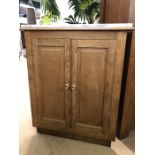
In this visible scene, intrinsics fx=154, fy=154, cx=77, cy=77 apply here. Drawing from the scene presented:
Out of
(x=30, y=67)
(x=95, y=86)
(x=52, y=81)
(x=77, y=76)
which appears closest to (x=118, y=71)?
(x=95, y=86)

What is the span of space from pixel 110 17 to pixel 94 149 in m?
1.47

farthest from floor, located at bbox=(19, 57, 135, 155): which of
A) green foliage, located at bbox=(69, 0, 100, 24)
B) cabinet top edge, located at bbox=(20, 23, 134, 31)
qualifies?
green foliage, located at bbox=(69, 0, 100, 24)

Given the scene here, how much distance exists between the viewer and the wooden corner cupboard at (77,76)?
115 centimetres

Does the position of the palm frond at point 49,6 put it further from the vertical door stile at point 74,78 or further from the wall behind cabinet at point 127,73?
the vertical door stile at point 74,78

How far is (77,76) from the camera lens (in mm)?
1280

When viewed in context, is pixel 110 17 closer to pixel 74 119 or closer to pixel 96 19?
pixel 96 19

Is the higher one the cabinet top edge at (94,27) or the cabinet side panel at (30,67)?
the cabinet top edge at (94,27)

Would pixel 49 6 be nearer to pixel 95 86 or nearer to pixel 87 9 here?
pixel 87 9

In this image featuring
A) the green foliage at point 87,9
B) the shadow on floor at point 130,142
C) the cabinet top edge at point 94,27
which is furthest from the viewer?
the green foliage at point 87,9

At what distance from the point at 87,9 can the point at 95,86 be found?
143cm

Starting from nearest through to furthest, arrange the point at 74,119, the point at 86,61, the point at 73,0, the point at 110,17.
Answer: the point at 86,61, the point at 74,119, the point at 110,17, the point at 73,0

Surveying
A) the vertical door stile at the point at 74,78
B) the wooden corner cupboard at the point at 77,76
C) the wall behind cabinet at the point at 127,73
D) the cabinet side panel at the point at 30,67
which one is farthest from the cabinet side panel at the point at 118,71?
the cabinet side panel at the point at 30,67
